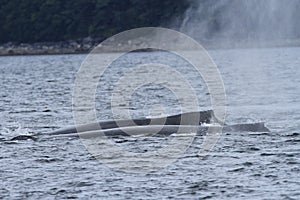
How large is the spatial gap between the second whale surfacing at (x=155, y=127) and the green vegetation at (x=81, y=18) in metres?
122

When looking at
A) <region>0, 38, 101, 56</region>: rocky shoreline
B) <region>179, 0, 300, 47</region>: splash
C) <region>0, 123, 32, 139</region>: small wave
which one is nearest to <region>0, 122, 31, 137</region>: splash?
<region>0, 123, 32, 139</region>: small wave

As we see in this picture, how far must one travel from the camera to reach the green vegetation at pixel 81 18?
154 m

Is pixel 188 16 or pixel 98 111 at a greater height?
pixel 188 16

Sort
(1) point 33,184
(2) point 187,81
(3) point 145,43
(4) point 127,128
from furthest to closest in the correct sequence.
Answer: (3) point 145,43, (2) point 187,81, (4) point 127,128, (1) point 33,184

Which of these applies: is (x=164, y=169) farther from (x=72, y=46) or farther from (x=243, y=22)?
(x=72, y=46)

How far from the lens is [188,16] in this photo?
6073 inches

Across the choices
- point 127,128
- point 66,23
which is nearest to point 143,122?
point 127,128

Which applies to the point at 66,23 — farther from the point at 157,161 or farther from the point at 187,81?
the point at 157,161

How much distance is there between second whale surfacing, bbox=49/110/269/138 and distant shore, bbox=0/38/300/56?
106704 mm

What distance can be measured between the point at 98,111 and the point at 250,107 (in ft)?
19.2

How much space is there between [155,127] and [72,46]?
122 m

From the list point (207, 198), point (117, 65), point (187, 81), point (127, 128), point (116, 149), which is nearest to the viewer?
point (207, 198)

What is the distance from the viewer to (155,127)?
30.1 meters

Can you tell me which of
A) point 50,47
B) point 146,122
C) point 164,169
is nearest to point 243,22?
point 50,47
